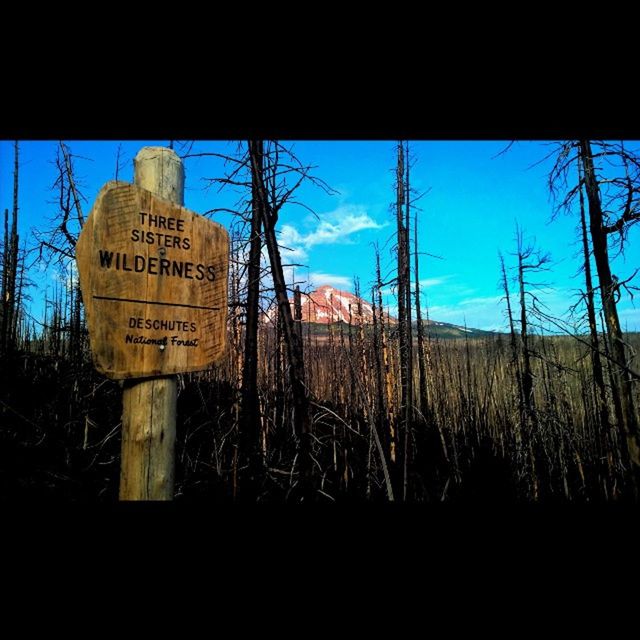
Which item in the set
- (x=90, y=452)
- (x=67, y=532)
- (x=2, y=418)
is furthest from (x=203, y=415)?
(x=67, y=532)

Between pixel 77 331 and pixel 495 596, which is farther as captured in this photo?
pixel 77 331

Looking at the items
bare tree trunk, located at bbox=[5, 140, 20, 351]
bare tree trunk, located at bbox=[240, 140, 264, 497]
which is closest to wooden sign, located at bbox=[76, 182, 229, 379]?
bare tree trunk, located at bbox=[240, 140, 264, 497]

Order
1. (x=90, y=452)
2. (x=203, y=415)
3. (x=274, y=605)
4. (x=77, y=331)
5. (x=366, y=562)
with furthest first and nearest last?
(x=203, y=415) < (x=77, y=331) < (x=90, y=452) < (x=366, y=562) < (x=274, y=605)

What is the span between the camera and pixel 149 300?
1.32 metres

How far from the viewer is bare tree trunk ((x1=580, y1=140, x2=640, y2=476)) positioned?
18.5 ft

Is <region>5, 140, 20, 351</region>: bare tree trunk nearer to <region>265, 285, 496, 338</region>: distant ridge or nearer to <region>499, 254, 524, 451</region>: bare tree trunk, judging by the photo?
<region>265, 285, 496, 338</region>: distant ridge

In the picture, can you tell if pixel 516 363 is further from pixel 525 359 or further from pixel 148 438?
pixel 148 438

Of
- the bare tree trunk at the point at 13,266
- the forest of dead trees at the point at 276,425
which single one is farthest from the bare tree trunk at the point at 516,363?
the bare tree trunk at the point at 13,266

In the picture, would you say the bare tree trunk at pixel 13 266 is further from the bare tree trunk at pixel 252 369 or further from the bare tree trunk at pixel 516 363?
the bare tree trunk at pixel 516 363

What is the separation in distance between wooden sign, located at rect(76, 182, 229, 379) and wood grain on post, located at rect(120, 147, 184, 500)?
84mm

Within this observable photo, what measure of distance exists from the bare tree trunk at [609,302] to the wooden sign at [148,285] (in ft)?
20.1

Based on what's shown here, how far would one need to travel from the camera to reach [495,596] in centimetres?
95
